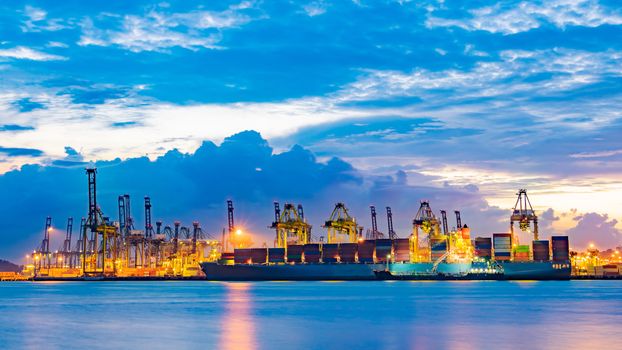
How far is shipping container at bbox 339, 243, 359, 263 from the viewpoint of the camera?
7441 inches

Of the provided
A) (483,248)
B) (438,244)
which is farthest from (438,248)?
(483,248)

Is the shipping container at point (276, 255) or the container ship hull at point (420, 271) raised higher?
the shipping container at point (276, 255)

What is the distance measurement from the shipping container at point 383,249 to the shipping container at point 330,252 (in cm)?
974

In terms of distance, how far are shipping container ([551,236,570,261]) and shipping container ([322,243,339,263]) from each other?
164 ft

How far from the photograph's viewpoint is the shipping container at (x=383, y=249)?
622ft

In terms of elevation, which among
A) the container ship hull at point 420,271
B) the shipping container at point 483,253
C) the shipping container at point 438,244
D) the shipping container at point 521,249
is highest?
the shipping container at point 438,244

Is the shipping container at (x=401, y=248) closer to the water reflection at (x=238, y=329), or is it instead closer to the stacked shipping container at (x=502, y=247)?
the stacked shipping container at (x=502, y=247)

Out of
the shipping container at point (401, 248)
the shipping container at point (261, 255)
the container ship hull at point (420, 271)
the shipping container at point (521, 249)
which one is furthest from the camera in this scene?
the shipping container at point (261, 255)

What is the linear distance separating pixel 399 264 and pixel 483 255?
20.0m

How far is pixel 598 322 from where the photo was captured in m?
65.6

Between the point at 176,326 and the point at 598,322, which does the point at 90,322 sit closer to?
the point at 176,326

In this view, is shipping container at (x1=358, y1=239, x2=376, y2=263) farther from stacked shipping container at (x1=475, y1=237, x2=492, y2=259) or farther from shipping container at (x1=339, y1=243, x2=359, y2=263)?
stacked shipping container at (x1=475, y1=237, x2=492, y2=259)

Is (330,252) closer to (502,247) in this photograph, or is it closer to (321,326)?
(502,247)

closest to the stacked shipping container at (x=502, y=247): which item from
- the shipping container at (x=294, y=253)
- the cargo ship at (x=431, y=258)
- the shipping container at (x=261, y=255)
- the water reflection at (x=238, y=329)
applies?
the cargo ship at (x=431, y=258)
